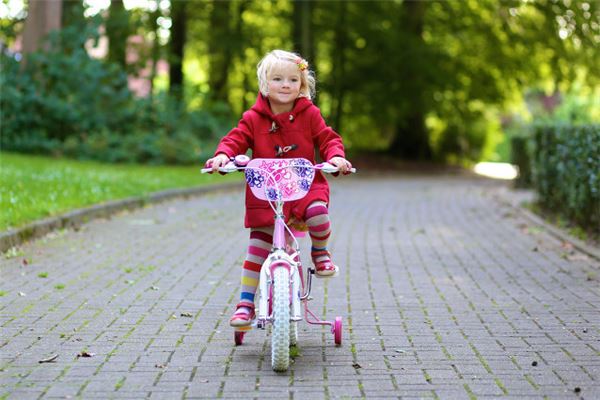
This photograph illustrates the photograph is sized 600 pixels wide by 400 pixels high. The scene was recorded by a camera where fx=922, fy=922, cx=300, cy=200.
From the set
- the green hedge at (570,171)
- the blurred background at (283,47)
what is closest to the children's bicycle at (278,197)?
the green hedge at (570,171)

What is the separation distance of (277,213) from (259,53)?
27138 mm

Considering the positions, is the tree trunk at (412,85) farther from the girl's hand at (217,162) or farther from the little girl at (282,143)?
the girl's hand at (217,162)

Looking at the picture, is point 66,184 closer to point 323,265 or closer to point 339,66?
point 323,265

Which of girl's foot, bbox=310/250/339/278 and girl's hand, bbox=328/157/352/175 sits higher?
girl's hand, bbox=328/157/352/175

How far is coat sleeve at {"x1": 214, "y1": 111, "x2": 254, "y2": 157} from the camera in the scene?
5.14 metres

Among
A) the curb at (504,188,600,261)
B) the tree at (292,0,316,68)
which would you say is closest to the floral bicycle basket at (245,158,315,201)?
the curb at (504,188,600,261)

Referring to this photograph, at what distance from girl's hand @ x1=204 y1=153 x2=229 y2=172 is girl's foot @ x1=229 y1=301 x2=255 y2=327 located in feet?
2.80

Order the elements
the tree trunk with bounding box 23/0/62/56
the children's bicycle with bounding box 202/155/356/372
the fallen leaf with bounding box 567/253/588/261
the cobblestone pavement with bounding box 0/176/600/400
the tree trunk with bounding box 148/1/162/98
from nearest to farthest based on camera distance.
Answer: the cobblestone pavement with bounding box 0/176/600/400 < the children's bicycle with bounding box 202/155/356/372 < the fallen leaf with bounding box 567/253/588/261 < the tree trunk with bounding box 23/0/62/56 < the tree trunk with bounding box 148/1/162/98

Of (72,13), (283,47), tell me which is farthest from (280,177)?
(283,47)

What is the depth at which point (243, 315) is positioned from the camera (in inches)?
203

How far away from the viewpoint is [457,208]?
16.1 m

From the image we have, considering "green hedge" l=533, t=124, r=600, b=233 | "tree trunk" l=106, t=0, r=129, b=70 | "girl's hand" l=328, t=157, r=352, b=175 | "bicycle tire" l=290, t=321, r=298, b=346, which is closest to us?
"girl's hand" l=328, t=157, r=352, b=175

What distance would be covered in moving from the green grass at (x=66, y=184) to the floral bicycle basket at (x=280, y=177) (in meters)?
4.89

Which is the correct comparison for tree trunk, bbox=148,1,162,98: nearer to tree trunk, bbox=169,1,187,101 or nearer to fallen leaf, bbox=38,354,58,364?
tree trunk, bbox=169,1,187,101
